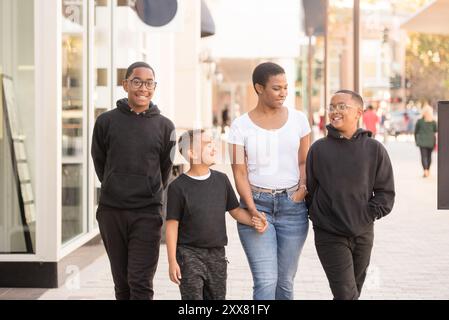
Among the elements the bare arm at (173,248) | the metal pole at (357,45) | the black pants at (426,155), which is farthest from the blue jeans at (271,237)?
the black pants at (426,155)

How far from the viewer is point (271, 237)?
5.43 meters

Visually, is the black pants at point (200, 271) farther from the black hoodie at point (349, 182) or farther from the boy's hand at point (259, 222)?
the black hoodie at point (349, 182)

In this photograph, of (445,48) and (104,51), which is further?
(445,48)

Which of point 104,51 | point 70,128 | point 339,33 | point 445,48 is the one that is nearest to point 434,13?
point 104,51

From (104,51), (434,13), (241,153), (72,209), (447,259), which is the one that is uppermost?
(434,13)

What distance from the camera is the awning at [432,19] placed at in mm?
23312

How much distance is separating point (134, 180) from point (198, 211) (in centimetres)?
64

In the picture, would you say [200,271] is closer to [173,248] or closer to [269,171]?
[173,248]

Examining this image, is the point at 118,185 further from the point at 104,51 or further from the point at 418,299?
the point at 104,51

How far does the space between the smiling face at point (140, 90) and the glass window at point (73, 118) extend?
10.1 ft

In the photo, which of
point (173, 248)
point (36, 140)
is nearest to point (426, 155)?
point (36, 140)

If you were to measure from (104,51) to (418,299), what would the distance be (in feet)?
16.7

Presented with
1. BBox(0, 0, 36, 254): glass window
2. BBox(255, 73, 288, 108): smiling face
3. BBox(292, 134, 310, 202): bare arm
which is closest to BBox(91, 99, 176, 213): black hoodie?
BBox(255, 73, 288, 108): smiling face

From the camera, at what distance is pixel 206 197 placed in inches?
202
